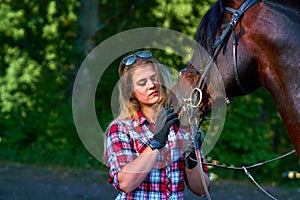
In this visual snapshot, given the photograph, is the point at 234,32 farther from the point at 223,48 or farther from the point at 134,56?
the point at 134,56

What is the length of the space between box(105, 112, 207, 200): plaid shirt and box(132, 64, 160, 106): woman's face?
10 cm

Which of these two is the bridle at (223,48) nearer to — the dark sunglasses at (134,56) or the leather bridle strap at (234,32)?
the leather bridle strap at (234,32)

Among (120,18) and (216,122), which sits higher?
(120,18)

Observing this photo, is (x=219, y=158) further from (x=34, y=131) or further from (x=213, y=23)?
(x=213, y=23)

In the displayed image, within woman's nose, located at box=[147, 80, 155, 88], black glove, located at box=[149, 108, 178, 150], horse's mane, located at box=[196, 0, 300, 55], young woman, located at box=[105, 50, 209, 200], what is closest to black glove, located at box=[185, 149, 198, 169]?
young woman, located at box=[105, 50, 209, 200]

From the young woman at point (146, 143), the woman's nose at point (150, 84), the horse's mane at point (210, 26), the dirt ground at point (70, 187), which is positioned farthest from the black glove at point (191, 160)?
the dirt ground at point (70, 187)

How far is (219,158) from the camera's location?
942 cm

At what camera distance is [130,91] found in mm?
A: 2746

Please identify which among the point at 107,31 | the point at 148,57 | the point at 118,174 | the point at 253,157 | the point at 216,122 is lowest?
the point at 253,157

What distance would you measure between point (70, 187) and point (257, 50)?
638 centimetres

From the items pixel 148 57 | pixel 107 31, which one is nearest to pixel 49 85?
pixel 107 31

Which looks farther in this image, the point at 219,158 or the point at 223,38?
the point at 219,158

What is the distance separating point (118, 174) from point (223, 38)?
31.8 inches

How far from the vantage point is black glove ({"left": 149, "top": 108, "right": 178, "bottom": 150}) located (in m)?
2.45
